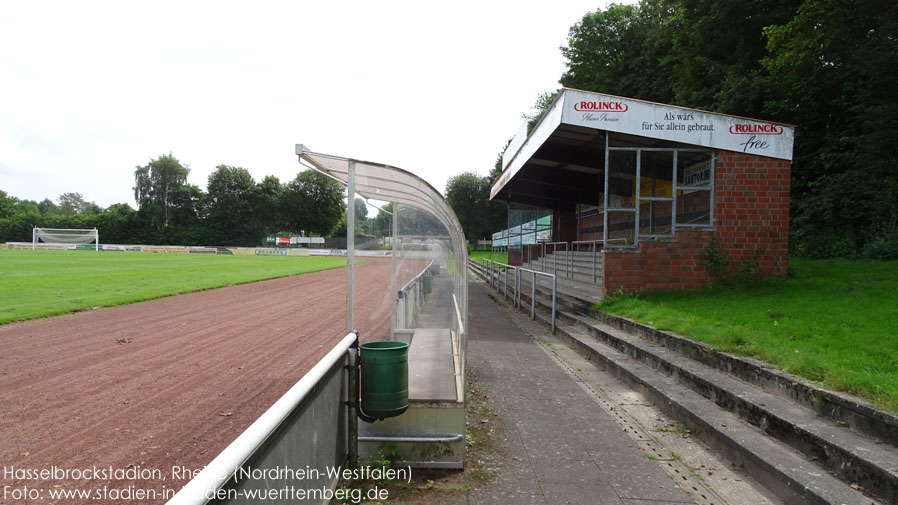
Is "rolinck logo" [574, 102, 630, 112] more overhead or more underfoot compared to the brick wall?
more overhead

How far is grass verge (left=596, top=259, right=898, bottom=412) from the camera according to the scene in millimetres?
3982

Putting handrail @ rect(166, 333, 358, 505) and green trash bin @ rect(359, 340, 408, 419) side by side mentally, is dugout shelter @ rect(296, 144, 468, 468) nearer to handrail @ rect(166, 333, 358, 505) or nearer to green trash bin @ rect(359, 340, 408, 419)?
green trash bin @ rect(359, 340, 408, 419)

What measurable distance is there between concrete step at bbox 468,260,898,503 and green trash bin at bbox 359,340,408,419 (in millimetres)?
2502

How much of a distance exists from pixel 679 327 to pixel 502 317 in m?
5.57

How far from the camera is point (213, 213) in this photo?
77.9m

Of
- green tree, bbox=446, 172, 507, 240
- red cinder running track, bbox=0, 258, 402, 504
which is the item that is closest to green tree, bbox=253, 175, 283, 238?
green tree, bbox=446, 172, 507, 240

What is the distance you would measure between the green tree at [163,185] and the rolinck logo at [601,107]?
82.2 m

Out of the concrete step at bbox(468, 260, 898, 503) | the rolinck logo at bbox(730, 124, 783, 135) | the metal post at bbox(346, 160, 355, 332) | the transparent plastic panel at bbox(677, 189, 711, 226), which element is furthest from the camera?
the transparent plastic panel at bbox(677, 189, 711, 226)

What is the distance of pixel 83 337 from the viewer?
8.12 metres

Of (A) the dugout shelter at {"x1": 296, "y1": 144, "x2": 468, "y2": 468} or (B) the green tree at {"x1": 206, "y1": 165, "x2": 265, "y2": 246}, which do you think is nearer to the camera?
(A) the dugout shelter at {"x1": 296, "y1": 144, "x2": 468, "y2": 468}

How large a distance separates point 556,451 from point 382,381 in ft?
5.11

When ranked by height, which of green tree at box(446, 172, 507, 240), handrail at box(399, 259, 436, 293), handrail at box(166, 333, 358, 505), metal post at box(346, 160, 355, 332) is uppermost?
green tree at box(446, 172, 507, 240)

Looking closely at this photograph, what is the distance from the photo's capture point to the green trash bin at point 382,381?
3.54 m

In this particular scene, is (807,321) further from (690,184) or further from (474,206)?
(474,206)
